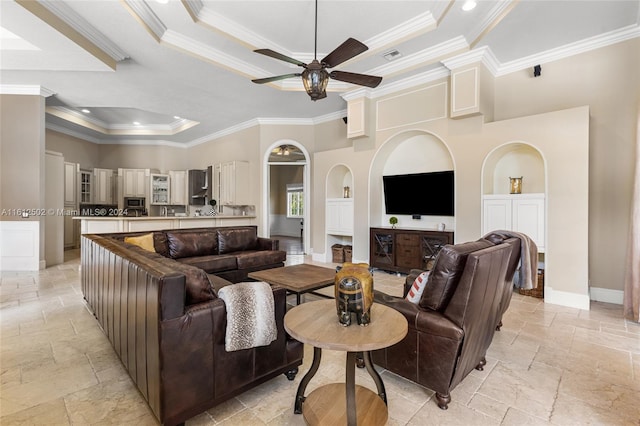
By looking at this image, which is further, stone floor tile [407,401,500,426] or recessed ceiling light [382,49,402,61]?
recessed ceiling light [382,49,402,61]

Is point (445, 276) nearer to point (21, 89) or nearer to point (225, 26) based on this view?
point (225, 26)

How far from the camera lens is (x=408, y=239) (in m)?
5.06

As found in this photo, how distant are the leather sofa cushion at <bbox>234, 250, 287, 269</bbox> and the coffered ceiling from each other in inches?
110

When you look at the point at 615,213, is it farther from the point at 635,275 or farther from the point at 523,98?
the point at 523,98

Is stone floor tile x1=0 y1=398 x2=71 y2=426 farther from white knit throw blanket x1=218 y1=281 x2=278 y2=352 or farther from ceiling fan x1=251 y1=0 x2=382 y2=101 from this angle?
ceiling fan x1=251 y1=0 x2=382 y2=101

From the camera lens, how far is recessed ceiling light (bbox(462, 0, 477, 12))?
10.8 ft

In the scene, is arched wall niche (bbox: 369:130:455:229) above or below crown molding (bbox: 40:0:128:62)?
below

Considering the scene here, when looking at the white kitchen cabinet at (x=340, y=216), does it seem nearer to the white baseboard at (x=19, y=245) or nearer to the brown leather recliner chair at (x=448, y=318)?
the brown leather recliner chair at (x=448, y=318)

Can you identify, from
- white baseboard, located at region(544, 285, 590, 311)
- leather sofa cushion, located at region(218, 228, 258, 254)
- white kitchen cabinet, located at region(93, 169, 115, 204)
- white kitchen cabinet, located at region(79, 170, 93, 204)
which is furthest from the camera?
white kitchen cabinet, located at region(93, 169, 115, 204)

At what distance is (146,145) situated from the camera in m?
9.33

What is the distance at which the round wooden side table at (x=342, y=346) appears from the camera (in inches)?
54.9

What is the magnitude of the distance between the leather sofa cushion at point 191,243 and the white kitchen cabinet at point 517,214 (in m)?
4.04

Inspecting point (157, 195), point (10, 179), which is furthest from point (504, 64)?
point (157, 195)

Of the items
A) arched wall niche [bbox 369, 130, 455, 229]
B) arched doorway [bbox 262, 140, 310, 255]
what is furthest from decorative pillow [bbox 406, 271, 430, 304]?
Answer: arched doorway [bbox 262, 140, 310, 255]
